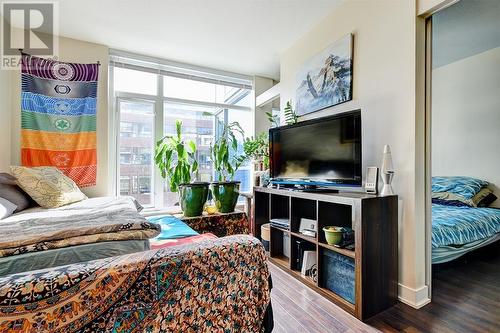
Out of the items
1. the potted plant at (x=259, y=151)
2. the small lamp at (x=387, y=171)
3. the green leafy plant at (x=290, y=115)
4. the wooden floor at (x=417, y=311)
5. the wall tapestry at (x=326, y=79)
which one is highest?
the wall tapestry at (x=326, y=79)

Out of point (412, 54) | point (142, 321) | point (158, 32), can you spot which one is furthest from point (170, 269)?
point (158, 32)

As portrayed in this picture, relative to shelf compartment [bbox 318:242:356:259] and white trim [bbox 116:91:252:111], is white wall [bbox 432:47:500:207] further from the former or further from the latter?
white trim [bbox 116:91:252:111]

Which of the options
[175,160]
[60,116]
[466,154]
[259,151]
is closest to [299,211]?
[259,151]

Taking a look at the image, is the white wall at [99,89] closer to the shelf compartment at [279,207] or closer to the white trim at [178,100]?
the white trim at [178,100]

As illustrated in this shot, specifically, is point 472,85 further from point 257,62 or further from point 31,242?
point 31,242

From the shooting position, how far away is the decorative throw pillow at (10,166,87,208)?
199 centimetres

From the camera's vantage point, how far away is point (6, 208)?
1.63m

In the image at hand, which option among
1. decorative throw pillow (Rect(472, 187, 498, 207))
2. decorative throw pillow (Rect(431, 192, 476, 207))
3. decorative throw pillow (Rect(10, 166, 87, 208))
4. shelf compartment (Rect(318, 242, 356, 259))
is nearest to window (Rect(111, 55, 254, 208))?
decorative throw pillow (Rect(10, 166, 87, 208))

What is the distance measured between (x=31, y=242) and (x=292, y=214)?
1.73 metres

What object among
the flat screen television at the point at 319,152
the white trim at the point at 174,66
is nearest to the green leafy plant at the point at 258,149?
the flat screen television at the point at 319,152

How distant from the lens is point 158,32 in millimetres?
2672

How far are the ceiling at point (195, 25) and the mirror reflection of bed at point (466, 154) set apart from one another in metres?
1.41

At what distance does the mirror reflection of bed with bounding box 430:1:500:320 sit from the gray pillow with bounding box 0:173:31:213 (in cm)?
324

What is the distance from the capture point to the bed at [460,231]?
1.93 metres
